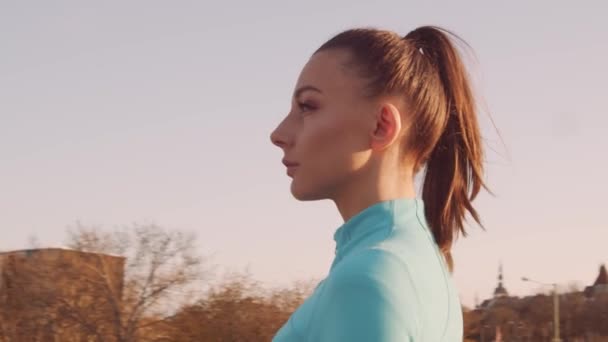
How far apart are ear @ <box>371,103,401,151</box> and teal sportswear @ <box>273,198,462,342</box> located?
3.2 inches

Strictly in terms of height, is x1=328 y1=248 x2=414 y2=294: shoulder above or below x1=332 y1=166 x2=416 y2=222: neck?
below

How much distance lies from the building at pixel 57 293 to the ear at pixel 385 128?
34096mm

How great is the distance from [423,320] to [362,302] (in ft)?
0.40

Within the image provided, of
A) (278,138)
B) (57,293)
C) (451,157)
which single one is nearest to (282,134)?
(278,138)

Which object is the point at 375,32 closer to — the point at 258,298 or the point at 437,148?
the point at 437,148

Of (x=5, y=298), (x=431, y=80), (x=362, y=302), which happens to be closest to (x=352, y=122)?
(x=431, y=80)

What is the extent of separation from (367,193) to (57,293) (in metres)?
34.9

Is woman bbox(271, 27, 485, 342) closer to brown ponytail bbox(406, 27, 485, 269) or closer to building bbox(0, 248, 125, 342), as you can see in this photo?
brown ponytail bbox(406, 27, 485, 269)

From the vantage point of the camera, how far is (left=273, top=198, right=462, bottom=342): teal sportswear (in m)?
→ 1.13

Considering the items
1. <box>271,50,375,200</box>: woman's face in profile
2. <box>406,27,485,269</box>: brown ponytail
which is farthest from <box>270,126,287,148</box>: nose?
<box>406,27,485,269</box>: brown ponytail

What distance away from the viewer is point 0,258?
35938 mm

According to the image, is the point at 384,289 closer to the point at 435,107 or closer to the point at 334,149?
the point at 334,149

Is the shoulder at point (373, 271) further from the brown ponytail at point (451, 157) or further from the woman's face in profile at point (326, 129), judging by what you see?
the brown ponytail at point (451, 157)

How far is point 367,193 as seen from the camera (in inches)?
56.0
